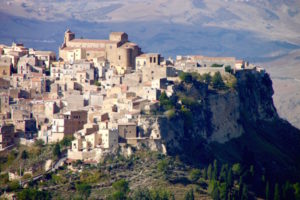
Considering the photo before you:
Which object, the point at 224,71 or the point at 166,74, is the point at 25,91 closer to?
the point at 166,74

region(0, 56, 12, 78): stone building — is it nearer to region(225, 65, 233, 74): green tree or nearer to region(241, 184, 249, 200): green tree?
region(225, 65, 233, 74): green tree

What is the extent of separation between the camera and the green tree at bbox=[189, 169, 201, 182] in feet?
252

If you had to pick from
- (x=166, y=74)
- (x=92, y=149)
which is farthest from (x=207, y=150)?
(x=92, y=149)

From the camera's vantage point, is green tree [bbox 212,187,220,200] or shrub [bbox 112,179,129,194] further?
green tree [bbox 212,187,220,200]

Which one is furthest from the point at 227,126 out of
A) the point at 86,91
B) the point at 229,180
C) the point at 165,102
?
the point at 229,180

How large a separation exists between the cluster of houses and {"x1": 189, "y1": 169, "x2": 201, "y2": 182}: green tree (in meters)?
3.68

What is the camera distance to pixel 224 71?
316 feet

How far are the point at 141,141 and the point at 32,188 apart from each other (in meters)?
8.94

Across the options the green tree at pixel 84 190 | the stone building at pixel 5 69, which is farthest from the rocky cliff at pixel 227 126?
the stone building at pixel 5 69

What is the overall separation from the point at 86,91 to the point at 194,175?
15.5 m

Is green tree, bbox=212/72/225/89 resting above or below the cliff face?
above

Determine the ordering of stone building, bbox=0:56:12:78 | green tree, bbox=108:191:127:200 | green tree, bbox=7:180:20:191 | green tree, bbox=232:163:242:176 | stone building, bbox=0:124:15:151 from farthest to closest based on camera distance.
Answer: stone building, bbox=0:56:12:78 < green tree, bbox=232:163:242:176 < stone building, bbox=0:124:15:151 < green tree, bbox=7:180:20:191 < green tree, bbox=108:191:127:200

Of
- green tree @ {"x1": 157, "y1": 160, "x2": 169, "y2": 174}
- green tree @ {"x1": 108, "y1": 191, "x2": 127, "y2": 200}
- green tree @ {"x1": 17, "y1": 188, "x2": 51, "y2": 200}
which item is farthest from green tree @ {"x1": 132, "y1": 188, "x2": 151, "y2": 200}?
green tree @ {"x1": 17, "y1": 188, "x2": 51, "y2": 200}

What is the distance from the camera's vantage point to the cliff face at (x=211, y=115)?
262 feet
